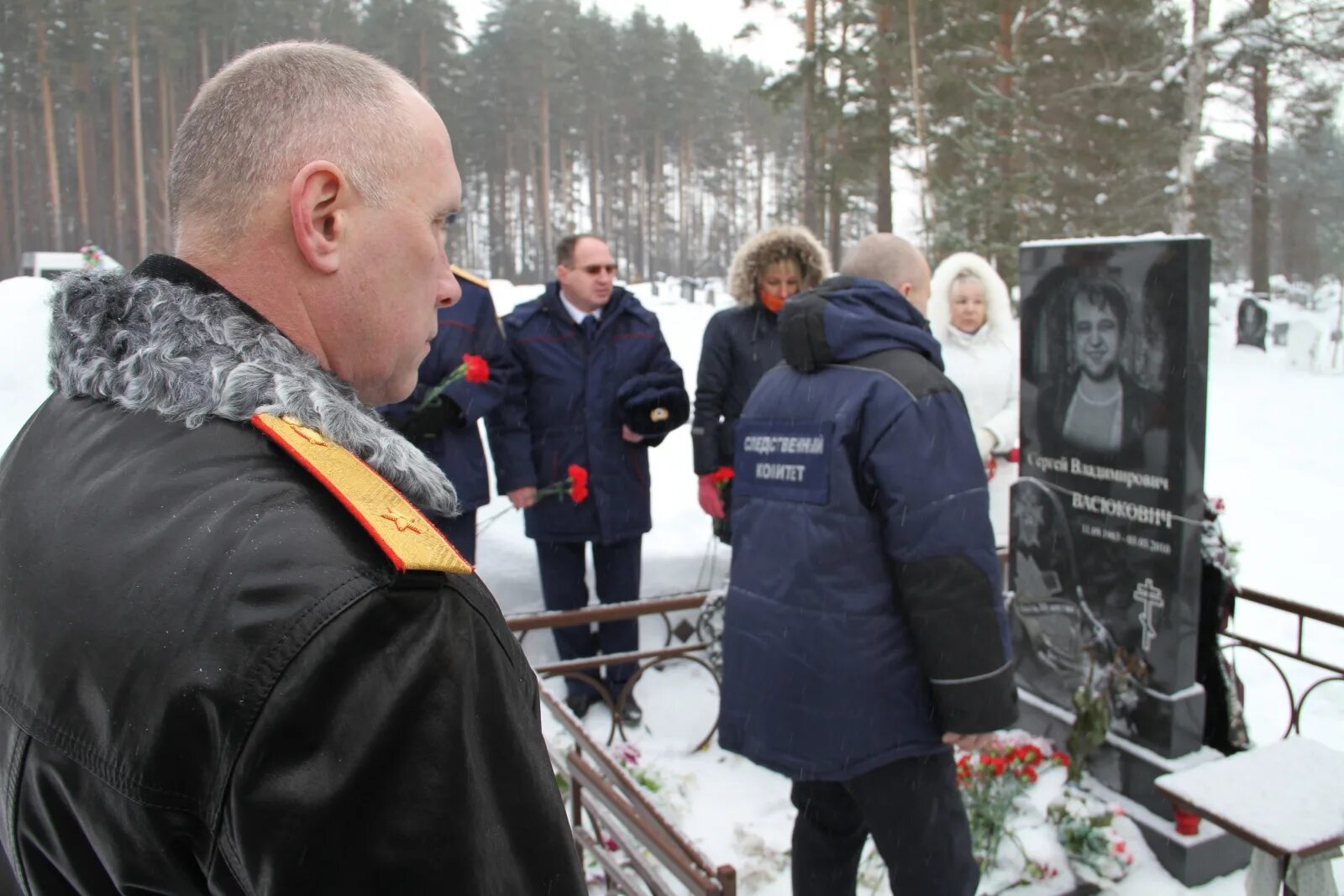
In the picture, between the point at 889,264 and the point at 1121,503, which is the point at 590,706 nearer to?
the point at 1121,503

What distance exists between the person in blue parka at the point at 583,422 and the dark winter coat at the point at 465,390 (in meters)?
0.14

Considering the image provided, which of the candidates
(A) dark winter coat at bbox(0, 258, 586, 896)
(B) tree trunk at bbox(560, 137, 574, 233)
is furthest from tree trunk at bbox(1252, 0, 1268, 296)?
(B) tree trunk at bbox(560, 137, 574, 233)

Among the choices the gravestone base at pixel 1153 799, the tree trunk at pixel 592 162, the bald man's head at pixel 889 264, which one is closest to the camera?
the bald man's head at pixel 889 264

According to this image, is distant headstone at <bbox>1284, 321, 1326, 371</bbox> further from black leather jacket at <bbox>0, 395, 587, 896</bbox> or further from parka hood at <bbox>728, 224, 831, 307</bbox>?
black leather jacket at <bbox>0, 395, 587, 896</bbox>

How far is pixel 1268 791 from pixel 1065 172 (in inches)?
956

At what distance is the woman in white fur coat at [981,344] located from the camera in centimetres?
524

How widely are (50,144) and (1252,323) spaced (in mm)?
27671

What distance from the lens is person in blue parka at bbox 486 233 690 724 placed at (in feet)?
15.4

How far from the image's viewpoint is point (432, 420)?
14.5 ft

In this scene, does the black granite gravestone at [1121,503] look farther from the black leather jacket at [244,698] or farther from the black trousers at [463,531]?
the black leather jacket at [244,698]

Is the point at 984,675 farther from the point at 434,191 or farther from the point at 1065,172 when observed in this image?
the point at 1065,172

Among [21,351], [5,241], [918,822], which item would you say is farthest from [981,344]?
[5,241]

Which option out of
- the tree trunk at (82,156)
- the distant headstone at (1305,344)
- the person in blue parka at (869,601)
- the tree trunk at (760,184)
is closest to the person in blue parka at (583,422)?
the person in blue parka at (869,601)

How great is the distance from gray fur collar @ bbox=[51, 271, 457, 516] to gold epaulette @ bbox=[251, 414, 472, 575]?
1.4 inches
